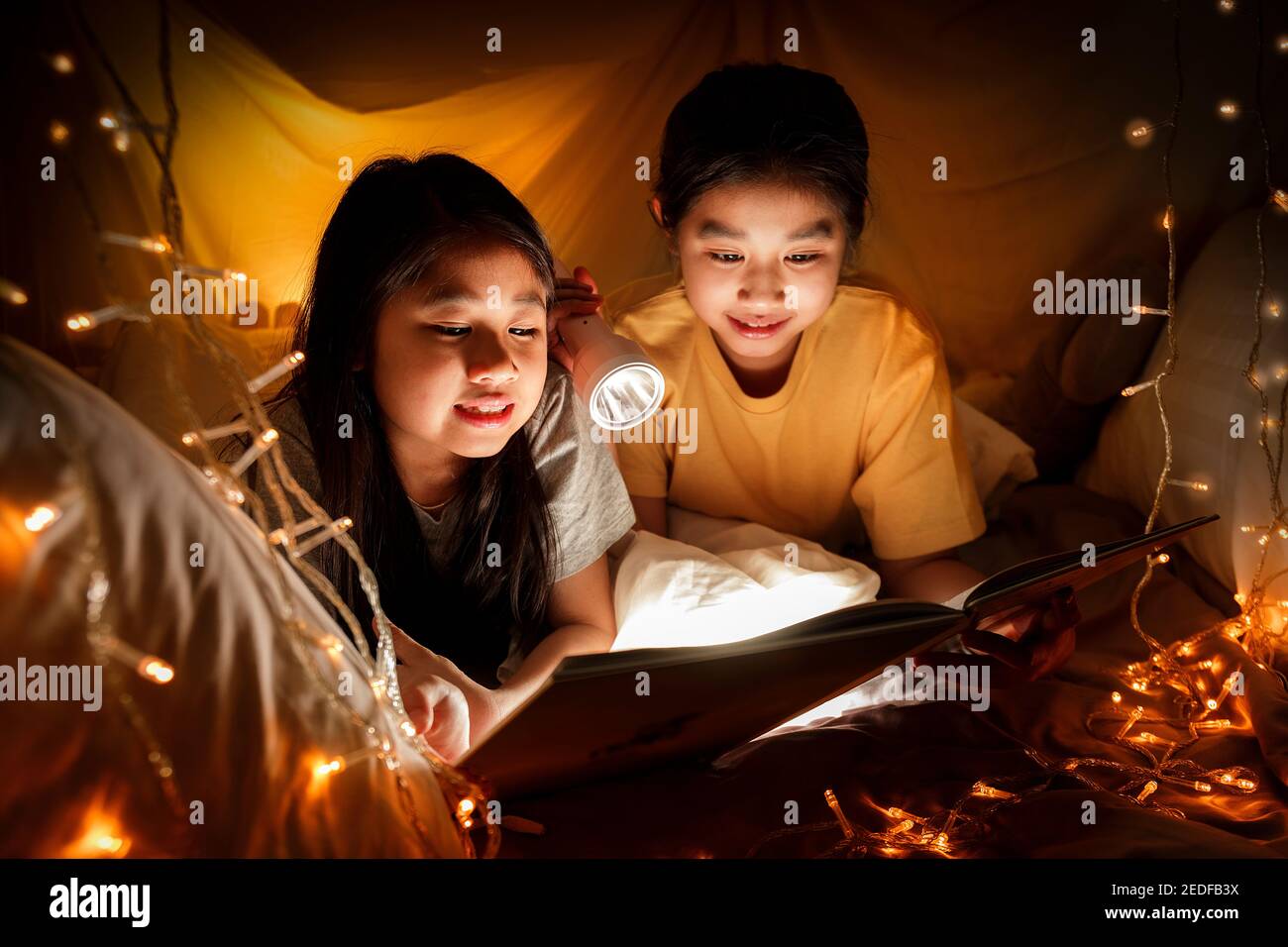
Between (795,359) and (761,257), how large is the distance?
0.21m

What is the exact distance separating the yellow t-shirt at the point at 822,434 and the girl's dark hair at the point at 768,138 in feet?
0.50

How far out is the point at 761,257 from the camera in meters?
1.05

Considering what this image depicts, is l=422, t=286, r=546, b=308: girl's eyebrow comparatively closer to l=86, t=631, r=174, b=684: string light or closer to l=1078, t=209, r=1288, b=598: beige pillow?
l=86, t=631, r=174, b=684: string light

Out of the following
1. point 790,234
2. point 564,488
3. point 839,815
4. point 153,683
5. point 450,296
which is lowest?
point 839,815

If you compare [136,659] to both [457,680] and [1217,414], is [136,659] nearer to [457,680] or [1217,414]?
[457,680]

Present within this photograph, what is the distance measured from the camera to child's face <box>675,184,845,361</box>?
1.04 metres

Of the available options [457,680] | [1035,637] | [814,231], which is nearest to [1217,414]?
[1035,637]

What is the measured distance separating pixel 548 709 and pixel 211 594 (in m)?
0.22

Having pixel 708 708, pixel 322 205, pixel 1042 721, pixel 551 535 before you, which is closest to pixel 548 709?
pixel 708 708

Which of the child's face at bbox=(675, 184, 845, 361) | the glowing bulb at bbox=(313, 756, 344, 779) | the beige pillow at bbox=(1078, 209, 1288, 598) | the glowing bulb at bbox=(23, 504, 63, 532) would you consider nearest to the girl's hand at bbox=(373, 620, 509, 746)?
the glowing bulb at bbox=(313, 756, 344, 779)

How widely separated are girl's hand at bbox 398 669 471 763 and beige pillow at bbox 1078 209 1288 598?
81 centimetres

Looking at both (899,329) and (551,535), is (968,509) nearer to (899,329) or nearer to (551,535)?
(899,329)

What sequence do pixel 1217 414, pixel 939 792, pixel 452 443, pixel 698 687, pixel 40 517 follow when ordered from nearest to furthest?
1. pixel 40 517
2. pixel 698 687
3. pixel 939 792
4. pixel 452 443
5. pixel 1217 414
